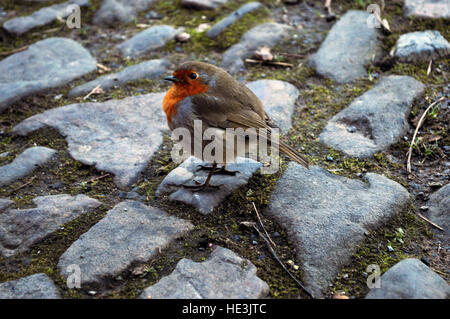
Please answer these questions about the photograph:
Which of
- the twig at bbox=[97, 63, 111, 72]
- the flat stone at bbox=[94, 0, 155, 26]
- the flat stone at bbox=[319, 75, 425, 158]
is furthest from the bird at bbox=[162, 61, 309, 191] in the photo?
the flat stone at bbox=[94, 0, 155, 26]

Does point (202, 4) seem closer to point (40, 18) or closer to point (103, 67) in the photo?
point (103, 67)

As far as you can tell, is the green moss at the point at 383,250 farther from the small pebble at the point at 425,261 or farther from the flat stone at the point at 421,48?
the flat stone at the point at 421,48

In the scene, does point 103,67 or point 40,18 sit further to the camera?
point 40,18

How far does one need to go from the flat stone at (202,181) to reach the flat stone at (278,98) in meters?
0.53

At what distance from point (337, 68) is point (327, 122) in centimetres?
A: 82

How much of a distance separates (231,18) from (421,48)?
2052 millimetres

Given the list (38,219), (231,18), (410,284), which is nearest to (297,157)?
(410,284)

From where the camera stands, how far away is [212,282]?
2.31 m

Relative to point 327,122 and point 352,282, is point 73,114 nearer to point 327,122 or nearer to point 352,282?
point 327,122

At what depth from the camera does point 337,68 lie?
4246 mm

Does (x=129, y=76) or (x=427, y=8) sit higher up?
(x=427, y=8)

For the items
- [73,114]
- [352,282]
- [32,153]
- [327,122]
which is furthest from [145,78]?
[352,282]

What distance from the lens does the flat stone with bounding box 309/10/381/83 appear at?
4223 millimetres
